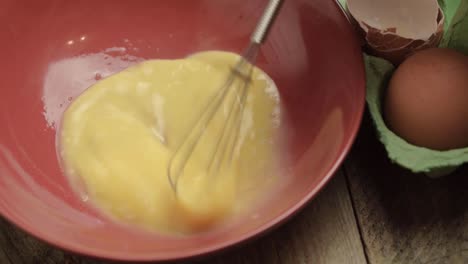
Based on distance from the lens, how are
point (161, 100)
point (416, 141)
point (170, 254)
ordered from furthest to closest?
1. point (161, 100)
2. point (416, 141)
3. point (170, 254)

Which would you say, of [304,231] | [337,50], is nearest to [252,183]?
[304,231]

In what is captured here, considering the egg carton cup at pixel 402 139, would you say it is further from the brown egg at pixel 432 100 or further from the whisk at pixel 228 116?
the whisk at pixel 228 116

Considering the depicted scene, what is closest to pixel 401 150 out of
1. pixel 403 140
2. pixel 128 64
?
pixel 403 140

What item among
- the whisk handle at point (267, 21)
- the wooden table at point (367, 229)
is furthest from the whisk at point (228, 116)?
the wooden table at point (367, 229)

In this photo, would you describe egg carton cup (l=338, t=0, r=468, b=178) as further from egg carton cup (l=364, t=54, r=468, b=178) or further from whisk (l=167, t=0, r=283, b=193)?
whisk (l=167, t=0, r=283, b=193)

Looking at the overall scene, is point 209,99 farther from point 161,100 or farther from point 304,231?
point 304,231

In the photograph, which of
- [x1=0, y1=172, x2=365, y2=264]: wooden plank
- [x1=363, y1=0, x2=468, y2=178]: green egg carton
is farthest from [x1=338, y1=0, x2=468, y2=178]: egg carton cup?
[x1=0, y1=172, x2=365, y2=264]: wooden plank
